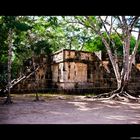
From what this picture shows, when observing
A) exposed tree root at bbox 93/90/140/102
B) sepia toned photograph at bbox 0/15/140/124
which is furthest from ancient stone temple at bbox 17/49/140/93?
exposed tree root at bbox 93/90/140/102

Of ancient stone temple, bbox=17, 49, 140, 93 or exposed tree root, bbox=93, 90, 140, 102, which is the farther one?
ancient stone temple, bbox=17, 49, 140, 93

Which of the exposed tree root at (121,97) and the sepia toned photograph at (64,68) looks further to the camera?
the exposed tree root at (121,97)

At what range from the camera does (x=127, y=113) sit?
8070 millimetres

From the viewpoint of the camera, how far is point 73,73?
1816 cm

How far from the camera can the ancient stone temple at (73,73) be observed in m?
17.8

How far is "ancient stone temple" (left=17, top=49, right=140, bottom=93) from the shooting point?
17.8 metres

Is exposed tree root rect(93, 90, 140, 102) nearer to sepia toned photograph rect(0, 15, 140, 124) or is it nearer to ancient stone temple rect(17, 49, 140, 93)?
sepia toned photograph rect(0, 15, 140, 124)

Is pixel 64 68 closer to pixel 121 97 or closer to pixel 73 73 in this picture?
pixel 73 73

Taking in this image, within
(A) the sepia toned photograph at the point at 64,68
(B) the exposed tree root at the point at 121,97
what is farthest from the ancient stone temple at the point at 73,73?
(B) the exposed tree root at the point at 121,97

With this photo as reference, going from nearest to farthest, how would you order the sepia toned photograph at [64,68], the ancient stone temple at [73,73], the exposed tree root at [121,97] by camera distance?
the sepia toned photograph at [64,68] < the exposed tree root at [121,97] < the ancient stone temple at [73,73]

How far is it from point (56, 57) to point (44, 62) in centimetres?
86

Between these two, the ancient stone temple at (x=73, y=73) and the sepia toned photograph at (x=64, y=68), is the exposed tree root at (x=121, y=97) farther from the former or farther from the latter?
the ancient stone temple at (x=73, y=73)

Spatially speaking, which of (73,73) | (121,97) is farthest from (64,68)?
(121,97)
